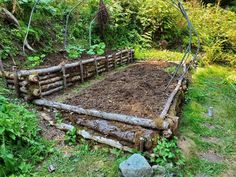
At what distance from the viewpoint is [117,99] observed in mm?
5566

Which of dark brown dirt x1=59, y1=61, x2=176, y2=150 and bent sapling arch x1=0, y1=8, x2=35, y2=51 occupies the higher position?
bent sapling arch x1=0, y1=8, x2=35, y2=51

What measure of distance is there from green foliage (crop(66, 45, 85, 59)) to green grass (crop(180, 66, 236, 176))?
344 cm

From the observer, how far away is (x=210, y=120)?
584 cm

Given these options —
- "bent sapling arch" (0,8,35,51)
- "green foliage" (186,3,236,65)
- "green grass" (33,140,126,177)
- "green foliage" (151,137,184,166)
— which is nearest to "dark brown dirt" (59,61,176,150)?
"green foliage" (151,137,184,166)

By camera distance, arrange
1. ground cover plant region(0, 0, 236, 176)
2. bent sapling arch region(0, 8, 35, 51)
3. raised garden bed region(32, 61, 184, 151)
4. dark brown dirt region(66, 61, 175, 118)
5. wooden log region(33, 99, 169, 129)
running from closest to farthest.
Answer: ground cover plant region(0, 0, 236, 176) → raised garden bed region(32, 61, 184, 151) → wooden log region(33, 99, 169, 129) → dark brown dirt region(66, 61, 175, 118) → bent sapling arch region(0, 8, 35, 51)

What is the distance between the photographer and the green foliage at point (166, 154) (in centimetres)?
A: 365

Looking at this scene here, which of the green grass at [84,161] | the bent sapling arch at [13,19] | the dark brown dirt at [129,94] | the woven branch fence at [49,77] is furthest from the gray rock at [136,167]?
the bent sapling arch at [13,19]

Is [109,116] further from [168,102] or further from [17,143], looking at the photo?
[17,143]

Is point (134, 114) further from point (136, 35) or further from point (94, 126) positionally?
point (136, 35)

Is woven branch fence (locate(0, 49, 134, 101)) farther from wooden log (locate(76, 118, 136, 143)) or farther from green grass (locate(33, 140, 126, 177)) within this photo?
green grass (locate(33, 140, 126, 177))

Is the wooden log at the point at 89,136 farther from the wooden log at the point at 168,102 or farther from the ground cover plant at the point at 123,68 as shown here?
the wooden log at the point at 168,102

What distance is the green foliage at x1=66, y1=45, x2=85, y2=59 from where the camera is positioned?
801cm

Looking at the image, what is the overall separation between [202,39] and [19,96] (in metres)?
8.62

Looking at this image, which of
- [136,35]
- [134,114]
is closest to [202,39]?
[136,35]
